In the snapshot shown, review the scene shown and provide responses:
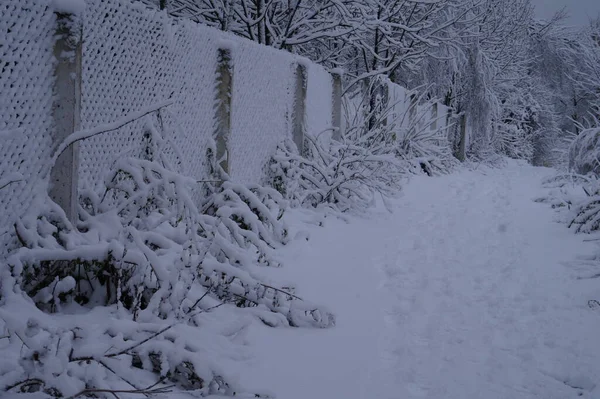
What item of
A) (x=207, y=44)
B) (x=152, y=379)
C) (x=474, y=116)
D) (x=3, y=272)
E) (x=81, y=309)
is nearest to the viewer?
(x=152, y=379)

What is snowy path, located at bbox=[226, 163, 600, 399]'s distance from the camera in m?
2.45

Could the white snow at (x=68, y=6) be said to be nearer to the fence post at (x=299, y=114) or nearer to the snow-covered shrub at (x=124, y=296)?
the snow-covered shrub at (x=124, y=296)

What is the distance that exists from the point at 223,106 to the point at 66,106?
84.6 inches

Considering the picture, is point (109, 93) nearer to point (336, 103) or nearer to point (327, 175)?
point (327, 175)

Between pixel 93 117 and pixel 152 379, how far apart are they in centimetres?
189

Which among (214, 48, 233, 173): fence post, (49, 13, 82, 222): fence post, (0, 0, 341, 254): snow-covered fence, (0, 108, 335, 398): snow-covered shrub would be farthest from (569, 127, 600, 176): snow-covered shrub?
(49, 13, 82, 222): fence post

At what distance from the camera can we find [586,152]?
7.75 metres

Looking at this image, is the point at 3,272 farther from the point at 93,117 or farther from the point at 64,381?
the point at 93,117

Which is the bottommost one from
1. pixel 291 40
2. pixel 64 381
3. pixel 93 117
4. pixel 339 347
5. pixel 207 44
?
pixel 339 347

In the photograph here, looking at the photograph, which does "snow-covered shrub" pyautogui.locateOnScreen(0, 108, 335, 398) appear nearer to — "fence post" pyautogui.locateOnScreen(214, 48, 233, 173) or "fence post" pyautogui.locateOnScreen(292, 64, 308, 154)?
"fence post" pyautogui.locateOnScreen(214, 48, 233, 173)

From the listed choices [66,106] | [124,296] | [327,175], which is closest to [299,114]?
[327,175]

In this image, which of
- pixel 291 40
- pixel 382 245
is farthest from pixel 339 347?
pixel 291 40

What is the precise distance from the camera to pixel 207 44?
195 inches

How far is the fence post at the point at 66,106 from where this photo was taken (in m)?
3.06
